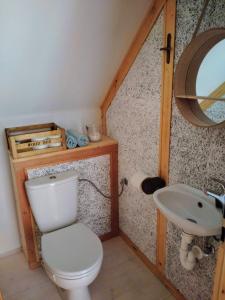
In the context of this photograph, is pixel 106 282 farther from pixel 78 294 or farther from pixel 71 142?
pixel 71 142

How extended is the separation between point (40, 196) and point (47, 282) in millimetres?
705

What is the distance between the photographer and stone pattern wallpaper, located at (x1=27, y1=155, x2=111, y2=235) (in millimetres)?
2053

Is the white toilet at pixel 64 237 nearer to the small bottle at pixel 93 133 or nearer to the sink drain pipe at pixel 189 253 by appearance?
the small bottle at pixel 93 133

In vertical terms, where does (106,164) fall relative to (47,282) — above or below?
above

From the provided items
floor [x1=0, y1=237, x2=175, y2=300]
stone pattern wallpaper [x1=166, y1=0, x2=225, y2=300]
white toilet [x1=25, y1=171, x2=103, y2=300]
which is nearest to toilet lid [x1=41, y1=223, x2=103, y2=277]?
white toilet [x1=25, y1=171, x2=103, y2=300]

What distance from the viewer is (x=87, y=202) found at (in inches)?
85.5

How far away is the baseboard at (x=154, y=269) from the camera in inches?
69.3

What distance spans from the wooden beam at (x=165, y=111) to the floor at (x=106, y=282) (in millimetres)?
218

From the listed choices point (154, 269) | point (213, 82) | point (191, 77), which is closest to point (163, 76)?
point (191, 77)

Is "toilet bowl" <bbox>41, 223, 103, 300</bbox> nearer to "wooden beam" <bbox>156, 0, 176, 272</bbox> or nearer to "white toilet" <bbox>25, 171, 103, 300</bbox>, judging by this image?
"white toilet" <bbox>25, 171, 103, 300</bbox>

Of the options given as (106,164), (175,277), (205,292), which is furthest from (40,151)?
(205,292)

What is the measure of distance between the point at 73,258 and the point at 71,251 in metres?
0.06

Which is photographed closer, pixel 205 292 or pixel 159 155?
pixel 205 292

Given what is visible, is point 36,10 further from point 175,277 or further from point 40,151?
point 175,277
